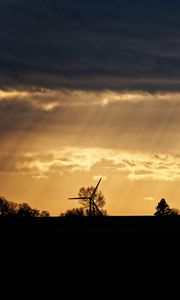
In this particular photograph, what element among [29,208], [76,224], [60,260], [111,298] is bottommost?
[111,298]

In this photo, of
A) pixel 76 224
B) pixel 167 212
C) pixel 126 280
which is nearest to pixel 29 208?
pixel 167 212

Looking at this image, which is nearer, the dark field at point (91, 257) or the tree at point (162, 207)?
the dark field at point (91, 257)

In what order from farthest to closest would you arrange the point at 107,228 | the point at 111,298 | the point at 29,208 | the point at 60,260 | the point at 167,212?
the point at 167,212 < the point at 29,208 < the point at 107,228 < the point at 60,260 < the point at 111,298

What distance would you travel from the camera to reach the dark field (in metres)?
51.7

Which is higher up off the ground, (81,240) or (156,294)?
(81,240)

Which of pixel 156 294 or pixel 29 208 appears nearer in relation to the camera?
pixel 156 294

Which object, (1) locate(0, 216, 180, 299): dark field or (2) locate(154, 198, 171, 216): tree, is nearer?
(1) locate(0, 216, 180, 299): dark field

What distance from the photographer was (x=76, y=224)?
63.2m

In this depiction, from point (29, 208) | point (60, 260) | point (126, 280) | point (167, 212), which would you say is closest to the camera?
point (126, 280)

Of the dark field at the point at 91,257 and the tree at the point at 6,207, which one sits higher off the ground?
the tree at the point at 6,207

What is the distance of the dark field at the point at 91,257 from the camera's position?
51719 millimetres

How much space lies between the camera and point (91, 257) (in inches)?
2336

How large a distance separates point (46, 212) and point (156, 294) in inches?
4388

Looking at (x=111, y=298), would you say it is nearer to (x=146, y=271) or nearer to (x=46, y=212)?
(x=146, y=271)
